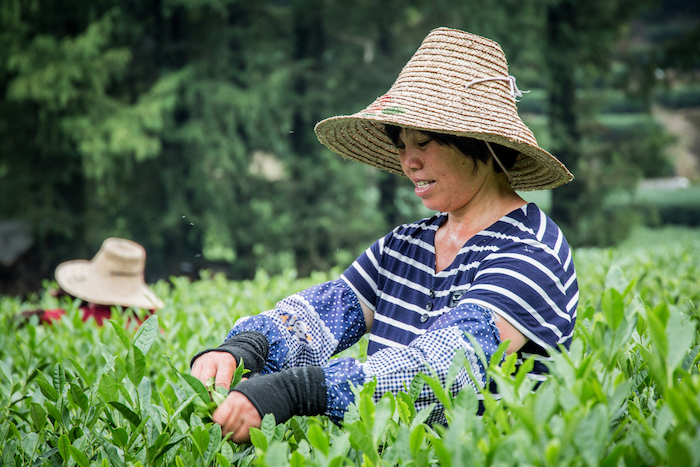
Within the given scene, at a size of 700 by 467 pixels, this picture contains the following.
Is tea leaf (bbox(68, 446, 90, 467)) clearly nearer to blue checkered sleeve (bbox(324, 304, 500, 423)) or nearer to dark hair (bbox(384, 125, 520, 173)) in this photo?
blue checkered sleeve (bbox(324, 304, 500, 423))

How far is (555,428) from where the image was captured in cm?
87

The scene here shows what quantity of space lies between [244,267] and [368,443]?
33.7 ft

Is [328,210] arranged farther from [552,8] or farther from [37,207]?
[552,8]

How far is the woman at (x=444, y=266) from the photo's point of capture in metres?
1.38

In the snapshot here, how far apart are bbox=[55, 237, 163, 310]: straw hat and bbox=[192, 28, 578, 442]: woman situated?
2.62 meters

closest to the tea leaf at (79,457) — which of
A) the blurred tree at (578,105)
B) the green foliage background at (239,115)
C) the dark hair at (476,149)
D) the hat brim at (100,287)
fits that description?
the dark hair at (476,149)

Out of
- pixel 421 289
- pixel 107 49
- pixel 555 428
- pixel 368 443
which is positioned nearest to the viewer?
pixel 555 428

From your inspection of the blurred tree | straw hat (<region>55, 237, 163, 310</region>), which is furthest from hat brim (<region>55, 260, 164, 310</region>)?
the blurred tree

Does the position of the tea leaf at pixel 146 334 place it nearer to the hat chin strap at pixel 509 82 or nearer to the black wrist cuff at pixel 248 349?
the black wrist cuff at pixel 248 349

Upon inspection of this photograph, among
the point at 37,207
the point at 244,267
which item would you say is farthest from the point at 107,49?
the point at 244,267

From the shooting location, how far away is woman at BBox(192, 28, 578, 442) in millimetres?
1382

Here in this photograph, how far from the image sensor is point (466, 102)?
1.74 metres

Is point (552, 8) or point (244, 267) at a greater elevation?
point (552, 8)

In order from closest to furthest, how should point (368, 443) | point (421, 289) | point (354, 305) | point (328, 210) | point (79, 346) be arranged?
point (368, 443), point (421, 289), point (354, 305), point (79, 346), point (328, 210)
